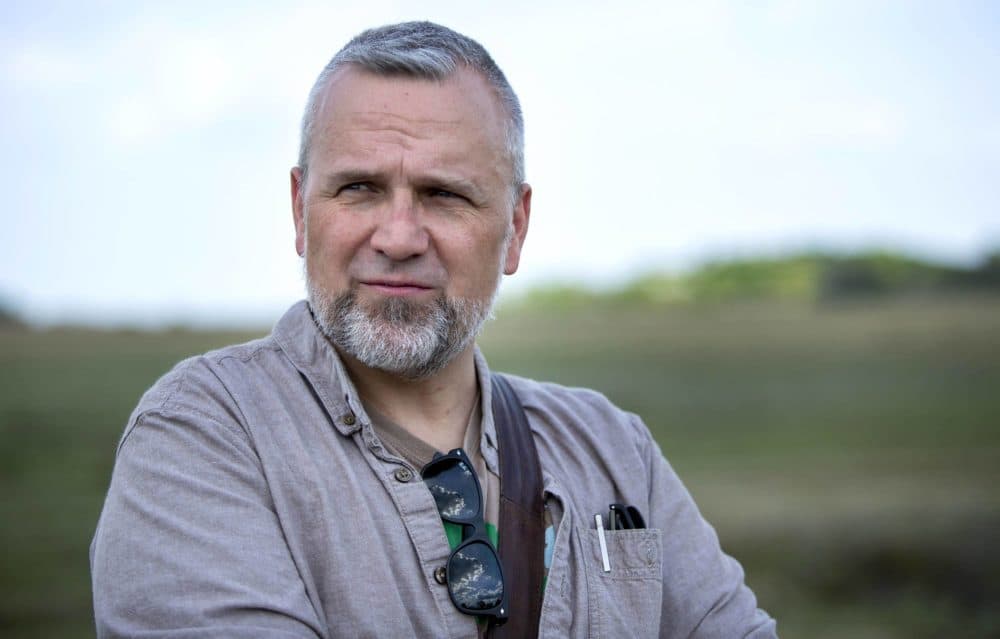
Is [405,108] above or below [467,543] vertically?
above

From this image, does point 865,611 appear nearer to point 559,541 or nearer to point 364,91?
point 559,541

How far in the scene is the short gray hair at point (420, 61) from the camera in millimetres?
1947

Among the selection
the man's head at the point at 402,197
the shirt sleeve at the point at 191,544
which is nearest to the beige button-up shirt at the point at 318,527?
the shirt sleeve at the point at 191,544

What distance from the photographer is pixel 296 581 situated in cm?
158

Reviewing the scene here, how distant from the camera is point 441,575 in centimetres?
171

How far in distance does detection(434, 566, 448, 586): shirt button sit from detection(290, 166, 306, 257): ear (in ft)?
2.57

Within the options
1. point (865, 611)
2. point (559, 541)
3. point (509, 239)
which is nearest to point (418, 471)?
point (559, 541)

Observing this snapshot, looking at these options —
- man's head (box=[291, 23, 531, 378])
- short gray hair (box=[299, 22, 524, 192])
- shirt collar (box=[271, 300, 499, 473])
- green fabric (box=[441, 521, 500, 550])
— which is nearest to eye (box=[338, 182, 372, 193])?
man's head (box=[291, 23, 531, 378])

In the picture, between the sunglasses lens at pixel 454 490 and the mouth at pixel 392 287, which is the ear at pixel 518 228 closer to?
the mouth at pixel 392 287

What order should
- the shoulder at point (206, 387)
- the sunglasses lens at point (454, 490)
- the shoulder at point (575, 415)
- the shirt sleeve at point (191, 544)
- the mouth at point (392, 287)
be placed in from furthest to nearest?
the shoulder at point (575, 415)
the mouth at point (392, 287)
the sunglasses lens at point (454, 490)
the shoulder at point (206, 387)
the shirt sleeve at point (191, 544)

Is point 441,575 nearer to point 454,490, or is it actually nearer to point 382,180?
point 454,490

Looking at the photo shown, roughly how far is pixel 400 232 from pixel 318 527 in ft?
1.97

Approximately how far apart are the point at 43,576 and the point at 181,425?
549 centimetres

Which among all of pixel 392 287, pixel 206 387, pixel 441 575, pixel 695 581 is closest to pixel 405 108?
pixel 392 287
